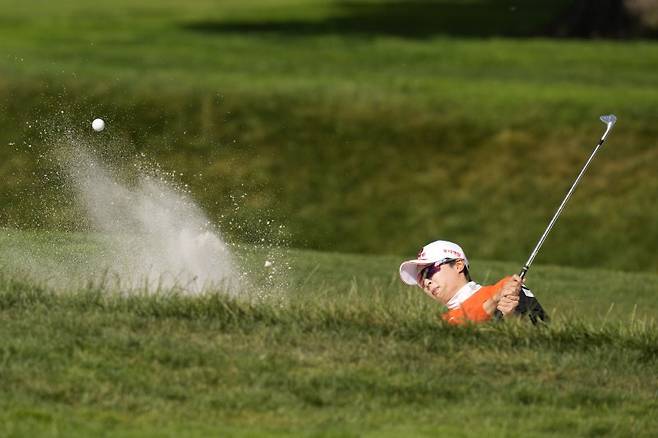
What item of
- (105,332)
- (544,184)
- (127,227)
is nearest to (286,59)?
(544,184)

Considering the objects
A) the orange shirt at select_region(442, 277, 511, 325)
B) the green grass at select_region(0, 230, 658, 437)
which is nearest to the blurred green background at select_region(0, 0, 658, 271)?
the orange shirt at select_region(442, 277, 511, 325)

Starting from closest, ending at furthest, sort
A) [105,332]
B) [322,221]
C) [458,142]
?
[105,332]
[322,221]
[458,142]

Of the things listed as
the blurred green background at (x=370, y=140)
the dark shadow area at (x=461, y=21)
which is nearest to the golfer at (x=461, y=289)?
the blurred green background at (x=370, y=140)

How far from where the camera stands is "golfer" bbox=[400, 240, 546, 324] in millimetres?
7102

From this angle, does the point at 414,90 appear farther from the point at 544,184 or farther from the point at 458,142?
the point at 544,184

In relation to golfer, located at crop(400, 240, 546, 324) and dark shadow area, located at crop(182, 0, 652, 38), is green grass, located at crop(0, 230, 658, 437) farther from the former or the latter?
dark shadow area, located at crop(182, 0, 652, 38)

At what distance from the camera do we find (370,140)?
62.5ft

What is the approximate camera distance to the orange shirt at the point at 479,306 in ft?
23.4

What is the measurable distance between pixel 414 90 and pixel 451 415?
1566 cm

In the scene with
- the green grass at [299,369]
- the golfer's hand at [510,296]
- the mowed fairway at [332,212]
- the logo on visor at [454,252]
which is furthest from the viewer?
the logo on visor at [454,252]

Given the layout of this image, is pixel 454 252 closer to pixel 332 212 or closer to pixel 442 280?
pixel 442 280

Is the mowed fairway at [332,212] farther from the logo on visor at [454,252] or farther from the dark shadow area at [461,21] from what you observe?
the logo on visor at [454,252]

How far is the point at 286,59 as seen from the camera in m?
25.4

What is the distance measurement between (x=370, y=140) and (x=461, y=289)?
11557 mm
